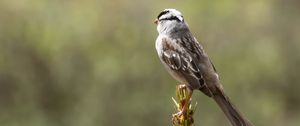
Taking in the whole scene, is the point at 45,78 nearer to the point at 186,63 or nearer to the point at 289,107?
the point at 289,107

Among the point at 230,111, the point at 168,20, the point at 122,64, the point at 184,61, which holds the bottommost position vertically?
the point at 230,111

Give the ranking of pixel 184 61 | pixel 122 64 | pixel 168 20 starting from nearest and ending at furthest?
pixel 184 61
pixel 168 20
pixel 122 64

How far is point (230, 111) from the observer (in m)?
6.81

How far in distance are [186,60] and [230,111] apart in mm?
641

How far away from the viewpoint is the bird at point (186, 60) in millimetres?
6949

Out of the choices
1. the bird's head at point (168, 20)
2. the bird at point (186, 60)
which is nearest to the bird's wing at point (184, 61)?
the bird at point (186, 60)

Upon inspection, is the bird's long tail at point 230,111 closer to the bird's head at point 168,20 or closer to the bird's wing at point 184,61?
the bird's wing at point 184,61

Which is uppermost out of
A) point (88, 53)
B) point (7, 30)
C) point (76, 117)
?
point (7, 30)

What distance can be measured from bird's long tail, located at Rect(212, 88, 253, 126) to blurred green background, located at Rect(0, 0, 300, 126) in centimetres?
565

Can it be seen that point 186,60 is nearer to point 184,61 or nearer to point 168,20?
point 184,61

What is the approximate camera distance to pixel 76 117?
43.8ft

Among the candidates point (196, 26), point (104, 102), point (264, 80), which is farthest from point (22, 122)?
point (264, 80)

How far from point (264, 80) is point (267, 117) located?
986 millimetres

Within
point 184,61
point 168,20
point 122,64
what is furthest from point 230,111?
point 122,64
